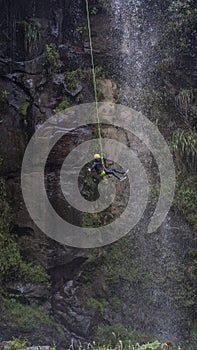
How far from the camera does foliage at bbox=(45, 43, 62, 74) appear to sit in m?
8.14

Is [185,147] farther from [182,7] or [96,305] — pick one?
[96,305]

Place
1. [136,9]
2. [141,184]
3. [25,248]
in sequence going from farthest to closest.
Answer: [136,9] < [141,184] < [25,248]

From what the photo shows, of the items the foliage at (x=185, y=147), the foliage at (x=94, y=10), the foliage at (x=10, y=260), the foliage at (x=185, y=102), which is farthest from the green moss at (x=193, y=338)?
the foliage at (x=94, y=10)

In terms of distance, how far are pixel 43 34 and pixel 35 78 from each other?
0.98 m

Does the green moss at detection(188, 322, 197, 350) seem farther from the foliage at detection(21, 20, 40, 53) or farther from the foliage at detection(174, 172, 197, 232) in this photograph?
the foliage at detection(21, 20, 40, 53)

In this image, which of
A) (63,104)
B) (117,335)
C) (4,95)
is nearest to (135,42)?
(63,104)

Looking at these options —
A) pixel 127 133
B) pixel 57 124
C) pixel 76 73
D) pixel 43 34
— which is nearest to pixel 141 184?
pixel 127 133

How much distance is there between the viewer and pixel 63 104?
805 centimetres

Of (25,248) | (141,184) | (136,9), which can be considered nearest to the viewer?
(25,248)

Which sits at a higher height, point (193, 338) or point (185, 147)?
point (185, 147)

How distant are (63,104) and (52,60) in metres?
0.94

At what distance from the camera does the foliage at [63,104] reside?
8023 mm

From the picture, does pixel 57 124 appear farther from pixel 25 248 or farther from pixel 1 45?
pixel 25 248

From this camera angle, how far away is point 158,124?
8758 mm
